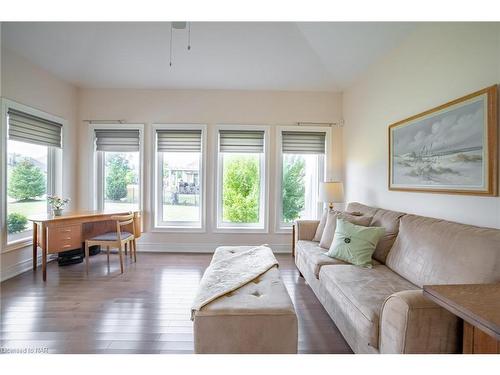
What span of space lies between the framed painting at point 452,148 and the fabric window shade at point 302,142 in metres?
1.58

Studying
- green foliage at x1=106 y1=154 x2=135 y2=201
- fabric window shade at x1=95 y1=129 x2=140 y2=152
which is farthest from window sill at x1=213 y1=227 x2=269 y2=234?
fabric window shade at x1=95 y1=129 x2=140 y2=152

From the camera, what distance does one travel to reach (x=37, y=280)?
9.73 feet

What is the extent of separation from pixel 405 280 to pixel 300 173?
104 inches

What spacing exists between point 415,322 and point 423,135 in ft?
6.09

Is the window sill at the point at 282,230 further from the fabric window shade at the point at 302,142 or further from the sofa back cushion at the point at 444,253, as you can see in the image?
the sofa back cushion at the point at 444,253

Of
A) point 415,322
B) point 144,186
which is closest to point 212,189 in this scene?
point 144,186

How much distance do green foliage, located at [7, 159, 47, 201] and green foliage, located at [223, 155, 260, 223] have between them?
273 centimetres

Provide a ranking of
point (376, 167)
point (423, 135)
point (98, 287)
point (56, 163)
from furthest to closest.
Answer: point (56, 163), point (376, 167), point (98, 287), point (423, 135)

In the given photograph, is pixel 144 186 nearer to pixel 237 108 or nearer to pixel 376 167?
pixel 237 108

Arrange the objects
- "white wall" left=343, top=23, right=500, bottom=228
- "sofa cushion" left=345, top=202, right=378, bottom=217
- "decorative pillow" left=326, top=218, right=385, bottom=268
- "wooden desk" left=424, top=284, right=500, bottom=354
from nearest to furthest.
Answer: "wooden desk" left=424, top=284, right=500, bottom=354 → "white wall" left=343, top=23, right=500, bottom=228 → "decorative pillow" left=326, top=218, right=385, bottom=268 → "sofa cushion" left=345, top=202, right=378, bottom=217

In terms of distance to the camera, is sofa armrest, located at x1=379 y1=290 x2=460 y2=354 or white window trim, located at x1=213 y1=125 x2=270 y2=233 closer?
sofa armrest, located at x1=379 y1=290 x2=460 y2=354

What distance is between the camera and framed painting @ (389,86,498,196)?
1.72 m

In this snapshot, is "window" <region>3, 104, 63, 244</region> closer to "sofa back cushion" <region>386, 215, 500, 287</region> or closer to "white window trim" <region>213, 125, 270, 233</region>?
"white window trim" <region>213, 125, 270, 233</region>

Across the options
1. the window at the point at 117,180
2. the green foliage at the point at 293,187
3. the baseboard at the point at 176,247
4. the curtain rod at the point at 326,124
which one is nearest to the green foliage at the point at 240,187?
the green foliage at the point at 293,187
